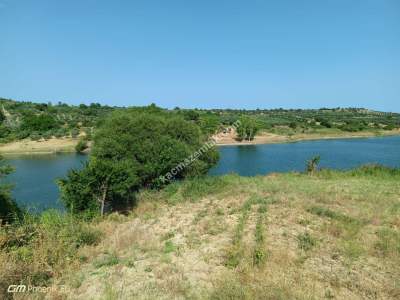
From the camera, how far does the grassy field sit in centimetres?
A: 543

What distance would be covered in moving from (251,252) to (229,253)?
52 centimetres

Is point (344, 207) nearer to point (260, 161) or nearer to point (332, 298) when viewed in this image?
point (332, 298)

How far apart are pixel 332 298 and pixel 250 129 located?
2654 inches

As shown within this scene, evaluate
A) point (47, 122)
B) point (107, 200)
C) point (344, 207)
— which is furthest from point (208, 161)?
point (47, 122)

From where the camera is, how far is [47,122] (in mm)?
68562

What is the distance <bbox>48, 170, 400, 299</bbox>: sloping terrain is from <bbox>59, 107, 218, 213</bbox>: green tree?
4142mm

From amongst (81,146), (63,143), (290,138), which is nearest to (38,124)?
(63,143)

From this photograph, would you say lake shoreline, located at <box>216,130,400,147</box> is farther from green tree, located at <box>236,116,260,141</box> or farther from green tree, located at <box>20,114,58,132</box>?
green tree, located at <box>20,114,58,132</box>

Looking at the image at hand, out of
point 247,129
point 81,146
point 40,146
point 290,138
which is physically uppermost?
Answer: point 247,129

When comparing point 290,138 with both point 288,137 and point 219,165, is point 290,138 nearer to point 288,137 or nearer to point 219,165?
point 288,137

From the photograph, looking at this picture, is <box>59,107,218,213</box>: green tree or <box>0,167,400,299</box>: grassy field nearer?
<box>0,167,400,299</box>: grassy field

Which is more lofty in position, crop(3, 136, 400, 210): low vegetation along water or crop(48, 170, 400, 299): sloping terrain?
crop(48, 170, 400, 299): sloping terrain

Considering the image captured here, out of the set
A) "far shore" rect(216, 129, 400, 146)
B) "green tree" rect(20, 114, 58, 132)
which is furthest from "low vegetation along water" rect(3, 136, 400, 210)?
"far shore" rect(216, 129, 400, 146)

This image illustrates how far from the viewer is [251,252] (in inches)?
276
